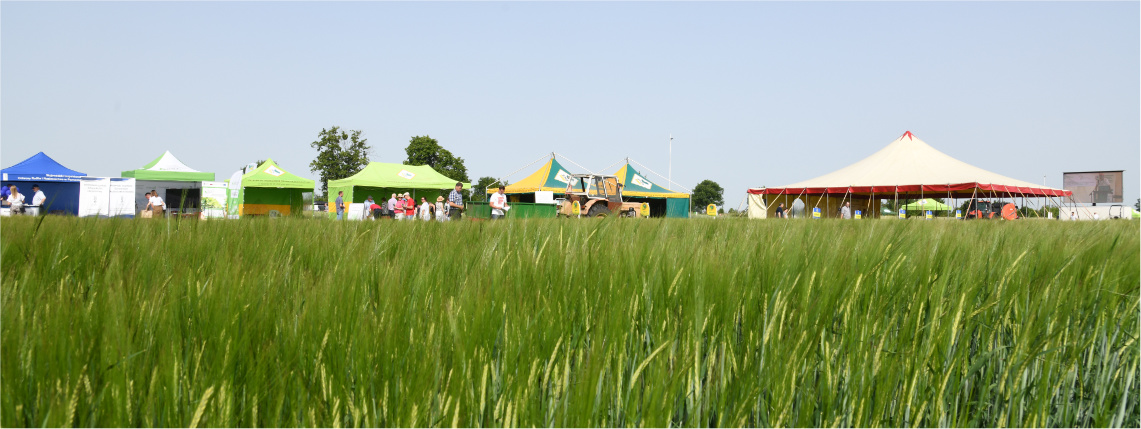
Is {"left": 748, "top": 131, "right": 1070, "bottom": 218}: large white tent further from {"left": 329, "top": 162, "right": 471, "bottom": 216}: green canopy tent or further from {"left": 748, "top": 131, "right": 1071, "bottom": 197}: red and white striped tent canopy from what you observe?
{"left": 329, "top": 162, "right": 471, "bottom": 216}: green canopy tent

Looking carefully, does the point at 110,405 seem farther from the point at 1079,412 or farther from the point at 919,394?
the point at 1079,412

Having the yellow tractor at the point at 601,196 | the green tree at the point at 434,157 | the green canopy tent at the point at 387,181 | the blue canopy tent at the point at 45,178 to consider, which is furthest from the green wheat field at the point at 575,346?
the green tree at the point at 434,157

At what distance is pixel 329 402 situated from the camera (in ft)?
2.95

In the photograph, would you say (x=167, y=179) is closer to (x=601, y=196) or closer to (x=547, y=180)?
(x=601, y=196)

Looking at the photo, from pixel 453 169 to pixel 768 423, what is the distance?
5003 cm

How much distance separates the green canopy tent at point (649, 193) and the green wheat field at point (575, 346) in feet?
92.5

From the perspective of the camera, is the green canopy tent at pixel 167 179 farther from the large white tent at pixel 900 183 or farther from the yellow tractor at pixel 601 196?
the large white tent at pixel 900 183

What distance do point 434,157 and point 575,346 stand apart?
50.4 meters

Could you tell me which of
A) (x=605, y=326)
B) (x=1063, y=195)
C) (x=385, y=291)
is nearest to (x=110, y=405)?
(x=385, y=291)

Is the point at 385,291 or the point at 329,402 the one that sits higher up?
the point at 385,291

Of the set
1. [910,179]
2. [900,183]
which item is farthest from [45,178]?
[910,179]

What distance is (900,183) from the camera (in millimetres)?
25234

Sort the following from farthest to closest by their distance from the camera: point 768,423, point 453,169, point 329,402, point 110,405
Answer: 1. point 453,169
2. point 768,423
3. point 329,402
4. point 110,405

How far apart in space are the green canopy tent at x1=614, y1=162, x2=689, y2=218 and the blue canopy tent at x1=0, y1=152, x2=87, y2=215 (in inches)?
811
